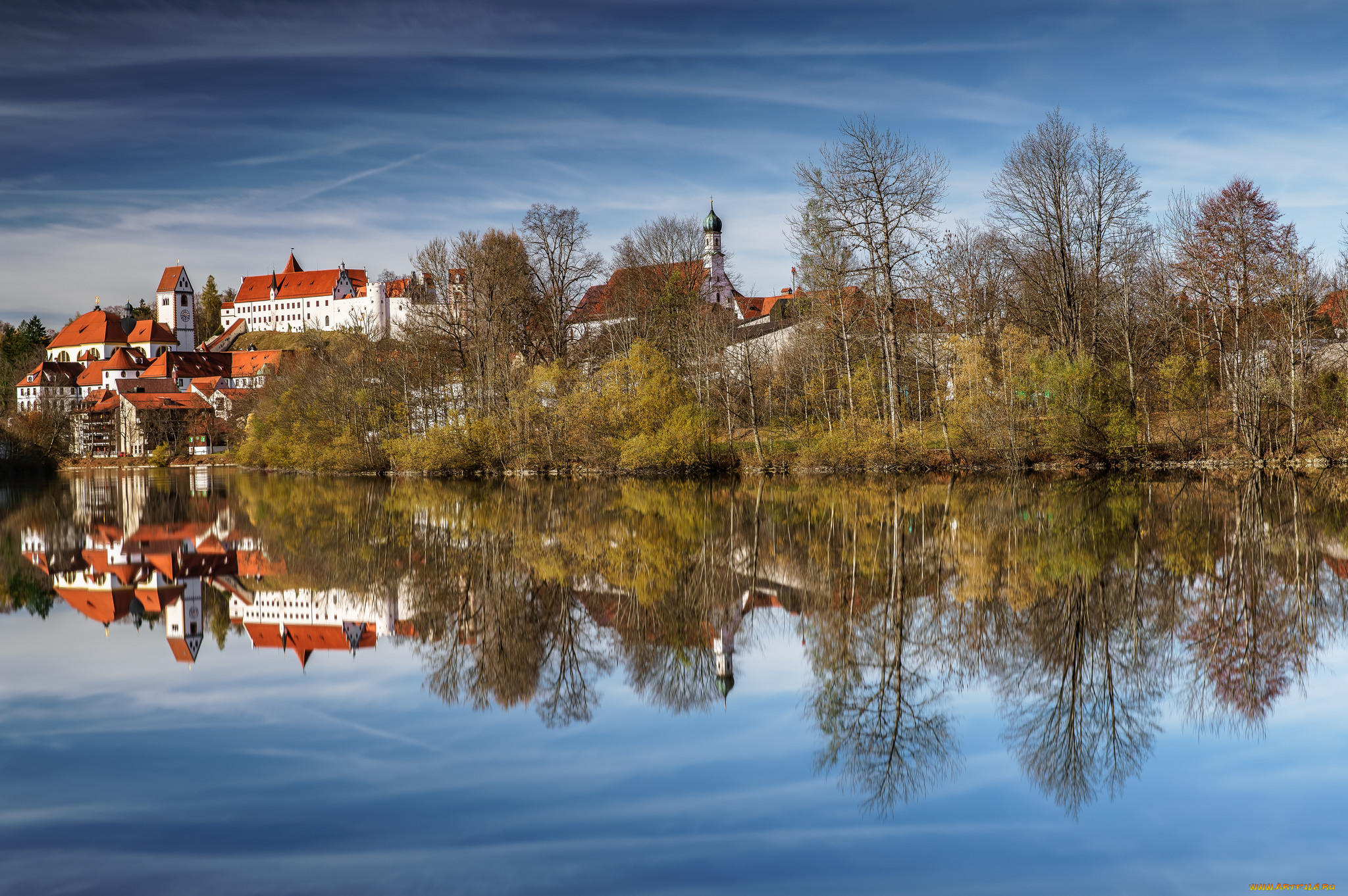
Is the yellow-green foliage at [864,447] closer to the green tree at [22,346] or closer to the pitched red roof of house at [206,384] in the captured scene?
the pitched red roof of house at [206,384]

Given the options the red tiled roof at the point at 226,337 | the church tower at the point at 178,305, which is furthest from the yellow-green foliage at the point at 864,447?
the church tower at the point at 178,305

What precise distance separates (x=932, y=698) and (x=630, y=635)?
3202 mm

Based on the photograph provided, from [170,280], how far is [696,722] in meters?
162

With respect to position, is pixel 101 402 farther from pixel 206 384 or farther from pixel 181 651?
pixel 181 651

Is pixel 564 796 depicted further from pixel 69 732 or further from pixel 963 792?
pixel 69 732

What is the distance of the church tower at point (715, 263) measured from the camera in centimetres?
9125

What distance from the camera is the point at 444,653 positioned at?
31.4 ft

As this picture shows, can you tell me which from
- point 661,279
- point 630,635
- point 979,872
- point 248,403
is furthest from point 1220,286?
point 248,403

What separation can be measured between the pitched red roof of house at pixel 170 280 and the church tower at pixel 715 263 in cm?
9241

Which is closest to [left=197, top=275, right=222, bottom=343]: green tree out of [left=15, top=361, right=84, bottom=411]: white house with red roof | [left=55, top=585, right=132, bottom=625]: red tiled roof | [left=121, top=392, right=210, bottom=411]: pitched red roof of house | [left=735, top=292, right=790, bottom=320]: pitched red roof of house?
[left=15, top=361, right=84, bottom=411]: white house with red roof

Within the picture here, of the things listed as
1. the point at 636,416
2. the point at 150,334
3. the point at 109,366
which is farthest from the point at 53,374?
the point at 636,416

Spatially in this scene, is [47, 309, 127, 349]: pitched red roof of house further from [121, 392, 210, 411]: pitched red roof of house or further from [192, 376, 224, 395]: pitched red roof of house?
[121, 392, 210, 411]: pitched red roof of house

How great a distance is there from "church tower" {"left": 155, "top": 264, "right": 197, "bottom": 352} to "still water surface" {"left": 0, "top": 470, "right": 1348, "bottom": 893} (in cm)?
14771

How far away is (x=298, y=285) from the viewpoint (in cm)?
14775
